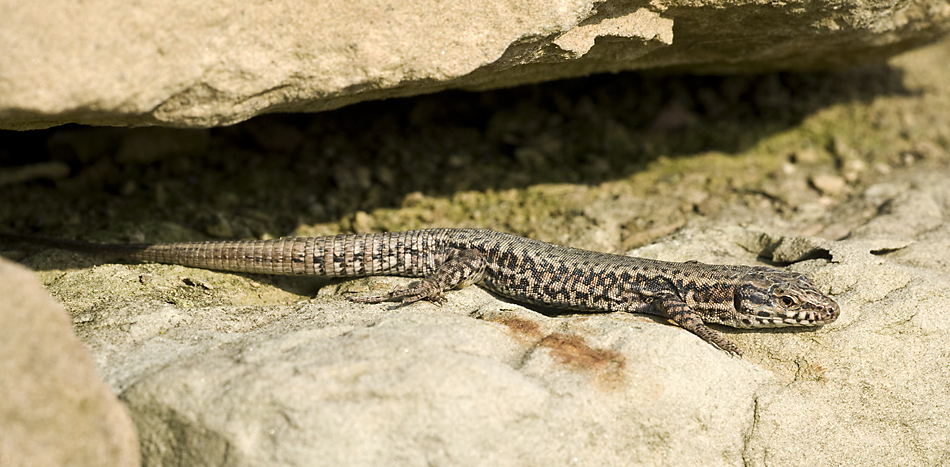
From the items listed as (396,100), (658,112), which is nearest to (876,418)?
(658,112)

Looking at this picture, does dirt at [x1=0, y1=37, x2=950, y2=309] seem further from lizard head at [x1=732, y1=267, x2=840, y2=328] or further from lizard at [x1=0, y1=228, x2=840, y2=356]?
lizard head at [x1=732, y1=267, x2=840, y2=328]

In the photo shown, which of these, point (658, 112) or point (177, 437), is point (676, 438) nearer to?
point (177, 437)

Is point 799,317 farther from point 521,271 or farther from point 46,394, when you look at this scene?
point 46,394

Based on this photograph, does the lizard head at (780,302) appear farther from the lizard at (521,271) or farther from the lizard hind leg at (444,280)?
the lizard hind leg at (444,280)

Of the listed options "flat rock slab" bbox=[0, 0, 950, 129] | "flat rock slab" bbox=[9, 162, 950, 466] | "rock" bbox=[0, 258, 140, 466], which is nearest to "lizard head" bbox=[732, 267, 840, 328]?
"flat rock slab" bbox=[9, 162, 950, 466]

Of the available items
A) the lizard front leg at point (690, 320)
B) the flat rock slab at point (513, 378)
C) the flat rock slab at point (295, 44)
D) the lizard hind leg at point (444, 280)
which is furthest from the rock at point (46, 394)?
the lizard front leg at point (690, 320)

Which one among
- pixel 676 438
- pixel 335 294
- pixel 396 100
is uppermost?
pixel 396 100
